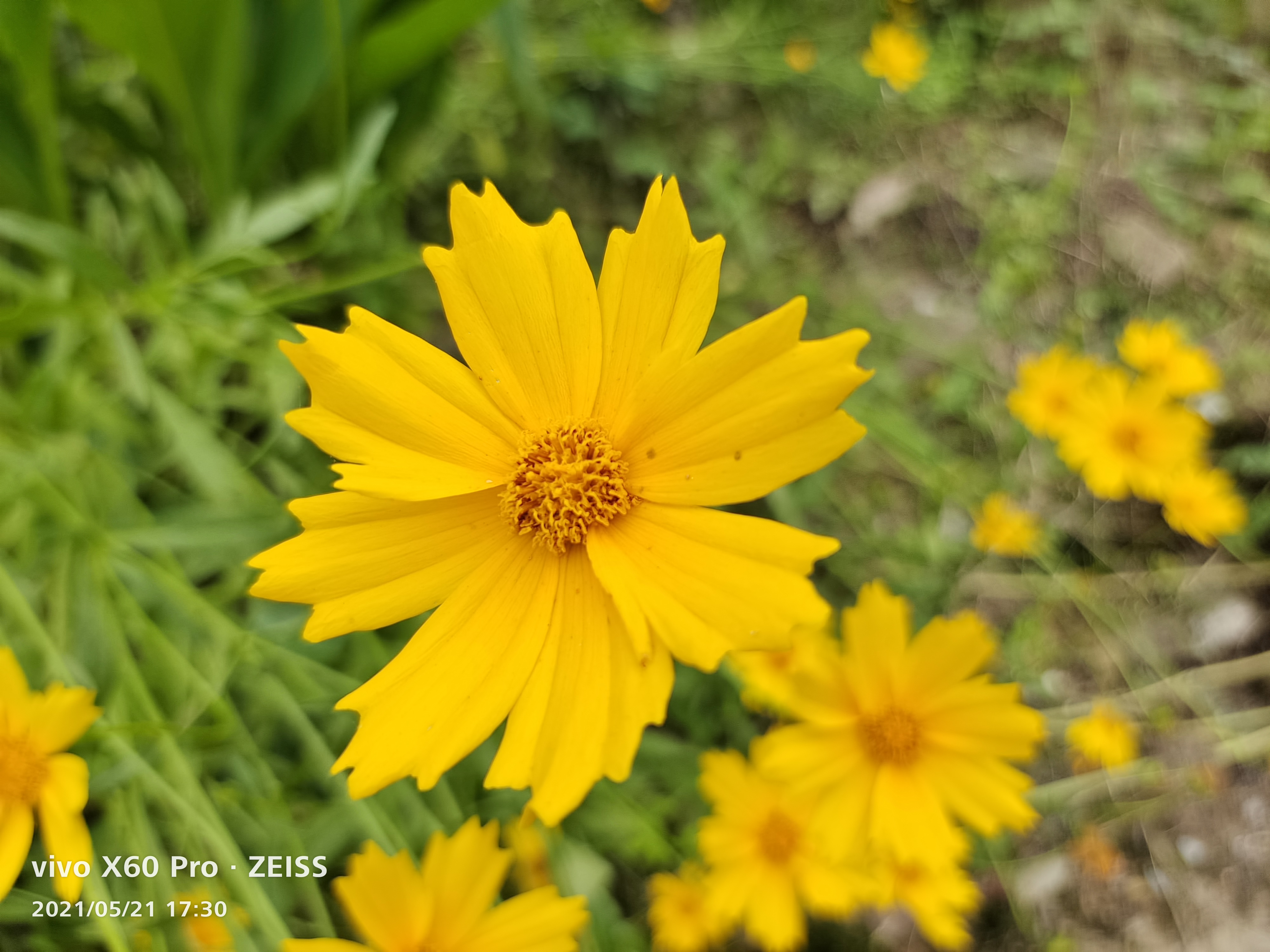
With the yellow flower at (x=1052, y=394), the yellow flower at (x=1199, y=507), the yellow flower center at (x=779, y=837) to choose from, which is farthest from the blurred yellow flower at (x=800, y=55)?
the yellow flower center at (x=779, y=837)

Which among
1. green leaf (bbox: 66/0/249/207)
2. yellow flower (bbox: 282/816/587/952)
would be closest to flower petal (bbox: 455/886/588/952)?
yellow flower (bbox: 282/816/587/952)

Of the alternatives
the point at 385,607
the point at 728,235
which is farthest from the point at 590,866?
the point at 728,235

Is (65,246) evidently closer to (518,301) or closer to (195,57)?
(195,57)

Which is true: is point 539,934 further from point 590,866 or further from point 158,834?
point 158,834

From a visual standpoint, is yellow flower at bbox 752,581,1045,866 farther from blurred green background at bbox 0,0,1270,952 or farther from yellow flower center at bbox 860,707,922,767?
blurred green background at bbox 0,0,1270,952

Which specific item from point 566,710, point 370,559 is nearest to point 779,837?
point 566,710

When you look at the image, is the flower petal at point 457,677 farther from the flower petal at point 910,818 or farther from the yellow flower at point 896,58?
the yellow flower at point 896,58
